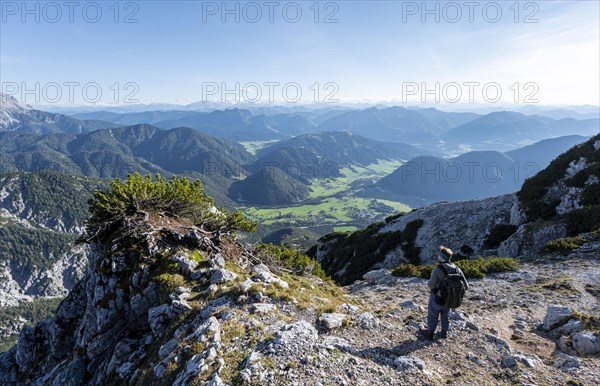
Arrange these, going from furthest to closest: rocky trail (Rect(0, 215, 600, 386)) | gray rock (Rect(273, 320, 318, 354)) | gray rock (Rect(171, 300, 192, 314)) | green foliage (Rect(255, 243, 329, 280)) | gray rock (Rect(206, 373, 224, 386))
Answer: green foliage (Rect(255, 243, 329, 280)) → gray rock (Rect(171, 300, 192, 314)) → gray rock (Rect(273, 320, 318, 354)) → rocky trail (Rect(0, 215, 600, 386)) → gray rock (Rect(206, 373, 224, 386))

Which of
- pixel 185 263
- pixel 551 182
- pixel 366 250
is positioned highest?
pixel 551 182

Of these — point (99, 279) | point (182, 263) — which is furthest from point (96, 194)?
point (182, 263)

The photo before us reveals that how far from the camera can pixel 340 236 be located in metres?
61.5

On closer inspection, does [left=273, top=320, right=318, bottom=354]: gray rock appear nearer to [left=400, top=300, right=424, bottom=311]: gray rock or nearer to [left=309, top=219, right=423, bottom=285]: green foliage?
[left=400, top=300, right=424, bottom=311]: gray rock

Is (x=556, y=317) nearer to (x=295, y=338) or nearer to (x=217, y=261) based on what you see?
(x=295, y=338)

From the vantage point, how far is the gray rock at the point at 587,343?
39.6ft

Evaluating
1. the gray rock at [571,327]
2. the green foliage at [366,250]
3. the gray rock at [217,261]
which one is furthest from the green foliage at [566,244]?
the gray rock at [217,261]

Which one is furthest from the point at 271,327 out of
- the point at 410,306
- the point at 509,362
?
the point at 410,306

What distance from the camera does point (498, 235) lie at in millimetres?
37438

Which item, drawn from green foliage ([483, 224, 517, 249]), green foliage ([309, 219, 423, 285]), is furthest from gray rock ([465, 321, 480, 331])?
green foliage ([309, 219, 423, 285])

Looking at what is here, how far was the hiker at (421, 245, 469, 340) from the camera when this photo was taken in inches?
456

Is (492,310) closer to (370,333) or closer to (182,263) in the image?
(370,333)

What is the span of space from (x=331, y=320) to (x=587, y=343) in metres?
9.75

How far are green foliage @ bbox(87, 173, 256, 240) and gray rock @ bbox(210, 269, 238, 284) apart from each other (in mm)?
5916
